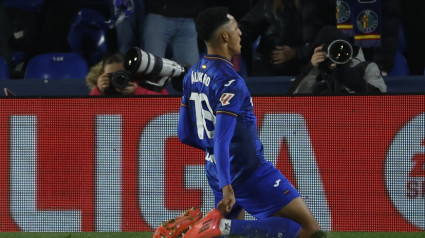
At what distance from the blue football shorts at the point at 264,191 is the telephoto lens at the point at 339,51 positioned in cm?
194

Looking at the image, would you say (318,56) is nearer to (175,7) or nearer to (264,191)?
(175,7)

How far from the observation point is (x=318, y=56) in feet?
23.7

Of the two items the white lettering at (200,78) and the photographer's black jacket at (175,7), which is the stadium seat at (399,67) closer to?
the photographer's black jacket at (175,7)

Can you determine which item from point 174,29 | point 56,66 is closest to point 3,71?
point 56,66

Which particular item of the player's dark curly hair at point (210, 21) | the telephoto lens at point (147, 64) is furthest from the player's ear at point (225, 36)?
the telephoto lens at point (147, 64)

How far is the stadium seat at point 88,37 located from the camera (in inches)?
383

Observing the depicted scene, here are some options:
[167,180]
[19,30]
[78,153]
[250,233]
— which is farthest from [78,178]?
[19,30]

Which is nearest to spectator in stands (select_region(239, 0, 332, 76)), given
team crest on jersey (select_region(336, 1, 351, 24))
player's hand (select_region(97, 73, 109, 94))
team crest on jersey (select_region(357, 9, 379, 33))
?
team crest on jersey (select_region(336, 1, 351, 24))

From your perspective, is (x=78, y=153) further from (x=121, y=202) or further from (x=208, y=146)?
(x=208, y=146)

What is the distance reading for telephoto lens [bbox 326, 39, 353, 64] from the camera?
693cm

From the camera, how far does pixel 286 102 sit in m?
6.84

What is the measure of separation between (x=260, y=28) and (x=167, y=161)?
199 cm

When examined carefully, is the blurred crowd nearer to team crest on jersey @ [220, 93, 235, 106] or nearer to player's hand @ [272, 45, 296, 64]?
player's hand @ [272, 45, 296, 64]

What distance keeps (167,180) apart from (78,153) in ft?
2.38
